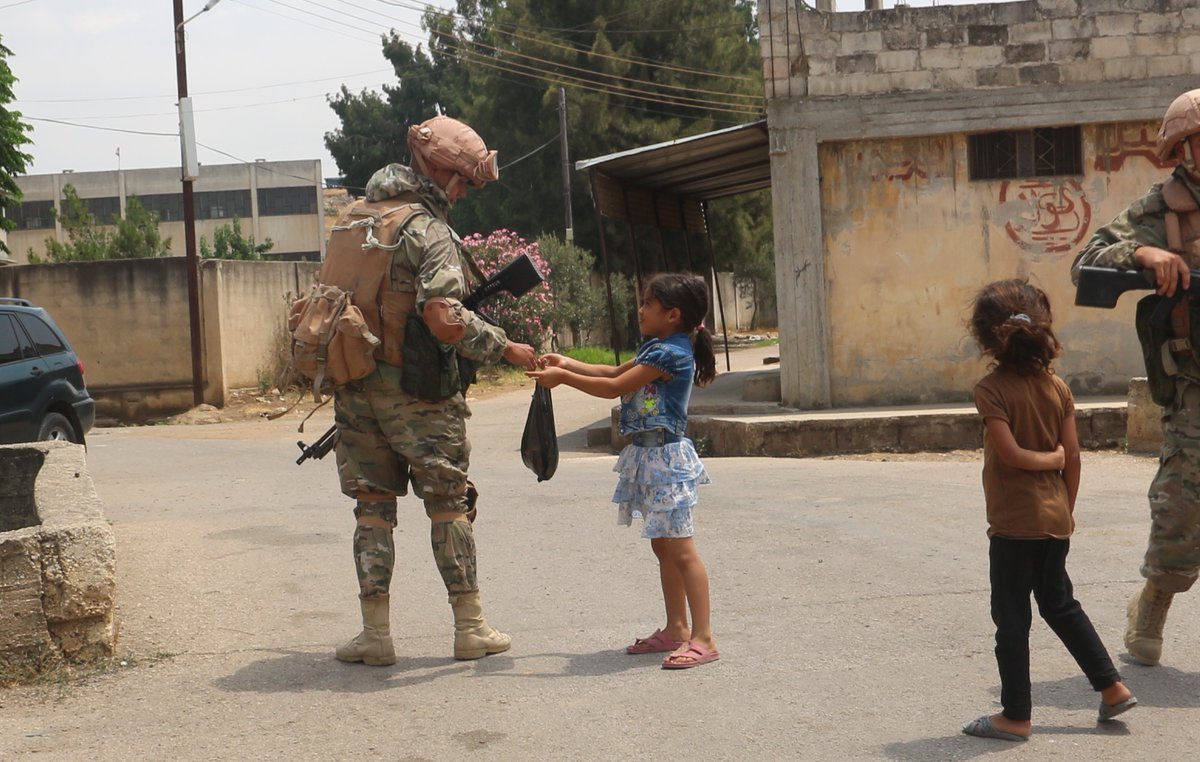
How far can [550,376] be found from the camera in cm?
506

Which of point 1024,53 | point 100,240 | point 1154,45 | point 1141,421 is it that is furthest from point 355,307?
point 100,240

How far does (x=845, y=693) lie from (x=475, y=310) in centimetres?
207

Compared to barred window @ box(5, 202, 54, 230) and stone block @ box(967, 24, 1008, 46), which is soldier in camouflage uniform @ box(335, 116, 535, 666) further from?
barred window @ box(5, 202, 54, 230)

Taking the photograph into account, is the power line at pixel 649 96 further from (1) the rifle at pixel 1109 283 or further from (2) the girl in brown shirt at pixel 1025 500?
(2) the girl in brown shirt at pixel 1025 500

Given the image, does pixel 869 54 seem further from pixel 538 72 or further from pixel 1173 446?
pixel 538 72

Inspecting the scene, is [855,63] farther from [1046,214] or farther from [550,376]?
[550,376]

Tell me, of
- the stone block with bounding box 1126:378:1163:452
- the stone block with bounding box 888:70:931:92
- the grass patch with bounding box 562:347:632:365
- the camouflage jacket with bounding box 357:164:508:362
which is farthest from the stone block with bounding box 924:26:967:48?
the grass patch with bounding box 562:347:632:365

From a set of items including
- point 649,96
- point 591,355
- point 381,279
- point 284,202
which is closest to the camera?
point 381,279

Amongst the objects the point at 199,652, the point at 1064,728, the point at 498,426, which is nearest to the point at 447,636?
the point at 199,652

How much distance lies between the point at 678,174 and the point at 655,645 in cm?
1194

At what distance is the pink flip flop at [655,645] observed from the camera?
5.16 meters

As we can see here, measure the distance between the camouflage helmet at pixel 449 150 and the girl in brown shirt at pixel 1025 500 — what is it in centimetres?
219

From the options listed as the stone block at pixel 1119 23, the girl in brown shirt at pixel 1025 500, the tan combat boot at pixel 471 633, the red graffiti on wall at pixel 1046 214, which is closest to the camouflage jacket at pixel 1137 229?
the girl in brown shirt at pixel 1025 500

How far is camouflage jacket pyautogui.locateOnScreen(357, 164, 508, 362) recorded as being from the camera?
500 cm
